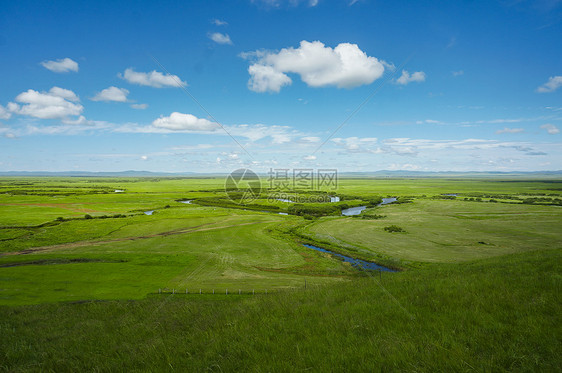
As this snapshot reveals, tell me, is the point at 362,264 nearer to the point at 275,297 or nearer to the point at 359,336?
the point at 275,297

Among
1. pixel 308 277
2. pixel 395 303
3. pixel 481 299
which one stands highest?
pixel 481 299

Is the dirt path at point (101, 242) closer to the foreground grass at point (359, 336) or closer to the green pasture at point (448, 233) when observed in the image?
the green pasture at point (448, 233)

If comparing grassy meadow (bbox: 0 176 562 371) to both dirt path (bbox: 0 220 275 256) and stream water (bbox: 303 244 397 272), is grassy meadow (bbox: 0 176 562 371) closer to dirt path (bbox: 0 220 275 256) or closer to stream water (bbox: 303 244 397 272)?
dirt path (bbox: 0 220 275 256)

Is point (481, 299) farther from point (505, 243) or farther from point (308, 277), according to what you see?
point (505, 243)

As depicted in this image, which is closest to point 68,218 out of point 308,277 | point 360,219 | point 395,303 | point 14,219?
point 14,219

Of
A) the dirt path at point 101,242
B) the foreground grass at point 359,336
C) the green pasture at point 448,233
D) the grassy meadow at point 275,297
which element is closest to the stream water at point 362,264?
the grassy meadow at point 275,297

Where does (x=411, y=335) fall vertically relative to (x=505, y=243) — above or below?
above
